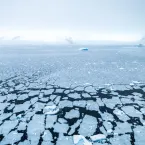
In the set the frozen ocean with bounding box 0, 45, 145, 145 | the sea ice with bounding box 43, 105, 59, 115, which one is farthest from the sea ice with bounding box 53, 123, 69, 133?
the sea ice with bounding box 43, 105, 59, 115

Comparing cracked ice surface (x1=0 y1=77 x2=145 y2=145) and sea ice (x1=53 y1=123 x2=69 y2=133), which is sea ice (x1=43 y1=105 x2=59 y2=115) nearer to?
cracked ice surface (x1=0 y1=77 x2=145 y2=145)

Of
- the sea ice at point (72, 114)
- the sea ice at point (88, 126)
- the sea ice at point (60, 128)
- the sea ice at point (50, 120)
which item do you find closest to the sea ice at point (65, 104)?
the sea ice at point (72, 114)

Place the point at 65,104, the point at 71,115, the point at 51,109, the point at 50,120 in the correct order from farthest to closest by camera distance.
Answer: the point at 65,104
the point at 51,109
the point at 71,115
the point at 50,120

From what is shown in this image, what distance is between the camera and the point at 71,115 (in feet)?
13.7

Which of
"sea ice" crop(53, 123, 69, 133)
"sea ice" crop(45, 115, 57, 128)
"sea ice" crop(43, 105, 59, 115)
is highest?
"sea ice" crop(43, 105, 59, 115)

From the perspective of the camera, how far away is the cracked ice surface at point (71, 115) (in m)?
3.27

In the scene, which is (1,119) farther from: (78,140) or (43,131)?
(78,140)

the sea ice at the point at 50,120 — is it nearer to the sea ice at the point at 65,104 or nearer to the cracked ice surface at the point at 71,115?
the cracked ice surface at the point at 71,115

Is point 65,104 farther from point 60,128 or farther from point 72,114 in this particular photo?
point 60,128

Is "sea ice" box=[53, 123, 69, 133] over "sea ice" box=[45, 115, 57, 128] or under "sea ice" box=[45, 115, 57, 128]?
under

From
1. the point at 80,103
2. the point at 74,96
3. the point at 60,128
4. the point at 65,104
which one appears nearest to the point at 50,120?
the point at 60,128

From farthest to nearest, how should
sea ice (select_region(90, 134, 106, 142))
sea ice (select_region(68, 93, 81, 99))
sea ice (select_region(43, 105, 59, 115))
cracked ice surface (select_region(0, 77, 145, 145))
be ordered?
sea ice (select_region(68, 93, 81, 99)) → sea ice (select_region(43, 105, 59, 115)) → cracked ice surface (select_region(0, 77, 145, 145)) → sea ice (select_region(90, 134, 106, 142))

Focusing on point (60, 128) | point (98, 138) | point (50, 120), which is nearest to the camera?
point (98, 138)

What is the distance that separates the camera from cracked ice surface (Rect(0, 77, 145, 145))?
129 inches
